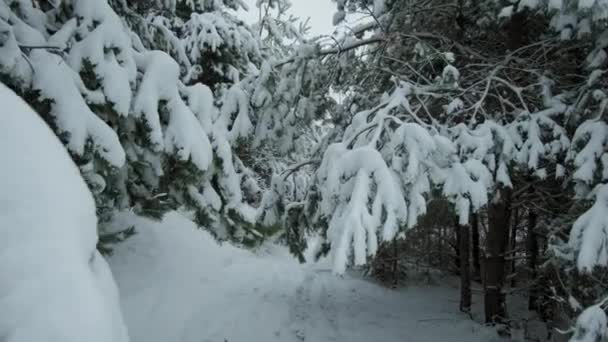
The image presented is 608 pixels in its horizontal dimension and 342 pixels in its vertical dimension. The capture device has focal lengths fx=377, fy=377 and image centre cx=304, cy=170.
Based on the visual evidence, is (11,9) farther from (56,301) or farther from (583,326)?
(583,326)

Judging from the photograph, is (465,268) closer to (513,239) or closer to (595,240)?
(513,239)

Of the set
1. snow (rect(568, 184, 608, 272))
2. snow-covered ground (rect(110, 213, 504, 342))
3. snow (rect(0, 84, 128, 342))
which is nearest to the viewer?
snow (rect(0, 84, 128, 342))

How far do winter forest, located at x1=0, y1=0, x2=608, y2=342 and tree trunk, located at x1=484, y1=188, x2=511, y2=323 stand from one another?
0.03 meters

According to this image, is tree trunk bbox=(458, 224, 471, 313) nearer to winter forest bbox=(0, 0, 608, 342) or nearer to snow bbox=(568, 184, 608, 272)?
winter forest bbox=(0, 0, 608, 342)

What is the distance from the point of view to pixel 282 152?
5121 mm

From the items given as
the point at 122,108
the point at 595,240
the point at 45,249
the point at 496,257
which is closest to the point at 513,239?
the point at 496,257

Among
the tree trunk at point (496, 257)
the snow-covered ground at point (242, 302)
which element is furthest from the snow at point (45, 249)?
the tree trunk at point (496, 257)

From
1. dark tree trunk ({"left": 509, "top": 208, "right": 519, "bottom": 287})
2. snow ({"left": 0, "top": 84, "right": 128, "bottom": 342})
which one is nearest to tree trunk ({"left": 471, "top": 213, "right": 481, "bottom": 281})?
dark tree trunk ({"left": 509, "top": 208, "right": 519, "bottom": 287})

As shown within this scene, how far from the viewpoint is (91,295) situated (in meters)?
0.98

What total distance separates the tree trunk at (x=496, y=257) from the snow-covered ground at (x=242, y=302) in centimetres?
39

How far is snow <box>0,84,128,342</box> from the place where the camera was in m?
0.84

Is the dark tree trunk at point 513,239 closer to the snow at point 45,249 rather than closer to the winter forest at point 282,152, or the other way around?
the winter forest at point 282,152

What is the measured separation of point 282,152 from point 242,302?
312cm

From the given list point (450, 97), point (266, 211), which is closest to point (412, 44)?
point (450, 97)
